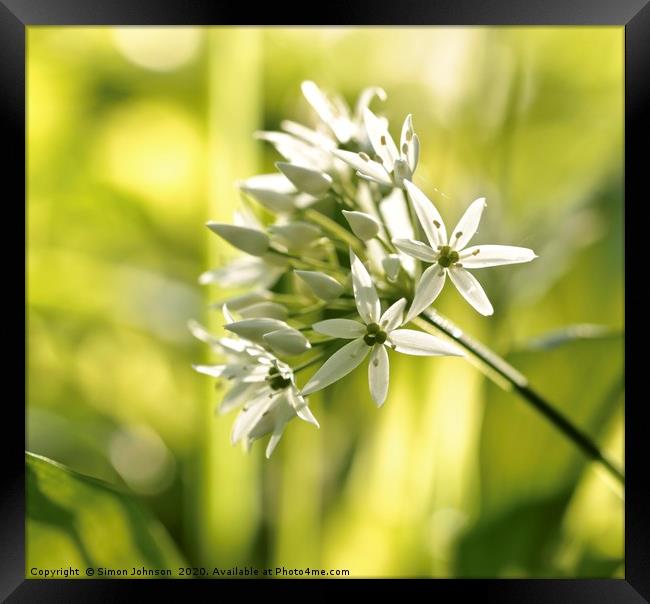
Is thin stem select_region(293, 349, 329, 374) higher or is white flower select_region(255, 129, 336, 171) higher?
white flower select_region(255, 129, 336, 171)

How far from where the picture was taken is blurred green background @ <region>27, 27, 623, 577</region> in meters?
1.29

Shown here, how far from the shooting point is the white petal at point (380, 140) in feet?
2.54

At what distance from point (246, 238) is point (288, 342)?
173 millimetres

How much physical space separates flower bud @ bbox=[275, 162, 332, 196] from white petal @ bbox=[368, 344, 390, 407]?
21cm

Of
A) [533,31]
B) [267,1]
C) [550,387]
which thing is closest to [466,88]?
[533,31]

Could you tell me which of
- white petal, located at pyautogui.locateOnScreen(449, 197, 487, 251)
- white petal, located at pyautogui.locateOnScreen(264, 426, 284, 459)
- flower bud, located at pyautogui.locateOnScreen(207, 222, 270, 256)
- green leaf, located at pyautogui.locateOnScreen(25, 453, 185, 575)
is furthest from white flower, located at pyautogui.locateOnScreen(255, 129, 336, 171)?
green leaf, located at pyautogui.locateOnScreen(25, 453, 185, 575)

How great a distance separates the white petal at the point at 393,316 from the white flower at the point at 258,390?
119mm

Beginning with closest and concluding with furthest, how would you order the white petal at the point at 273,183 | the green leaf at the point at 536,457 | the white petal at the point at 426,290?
the white petal at the point at 426,290 → the white petal at the point at 273,183 → the green leaf at the point at 536,457

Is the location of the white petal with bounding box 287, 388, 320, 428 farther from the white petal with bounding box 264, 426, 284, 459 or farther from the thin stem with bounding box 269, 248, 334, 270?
the thin stem with bounding box 269, 248, 334, 270

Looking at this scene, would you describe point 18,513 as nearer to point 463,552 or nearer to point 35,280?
point 463,552

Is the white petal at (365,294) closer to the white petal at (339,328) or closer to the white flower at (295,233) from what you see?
the white petal at (339,328)

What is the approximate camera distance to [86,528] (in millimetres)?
1007

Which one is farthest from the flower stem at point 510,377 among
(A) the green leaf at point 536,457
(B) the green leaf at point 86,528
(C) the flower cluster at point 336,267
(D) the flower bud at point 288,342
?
(B) the green leaf at point 86,528

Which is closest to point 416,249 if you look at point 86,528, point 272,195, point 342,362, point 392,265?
point 392,265
